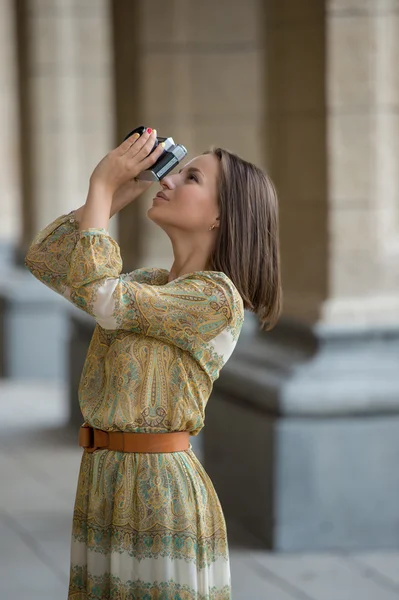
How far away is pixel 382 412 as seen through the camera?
16.8ft

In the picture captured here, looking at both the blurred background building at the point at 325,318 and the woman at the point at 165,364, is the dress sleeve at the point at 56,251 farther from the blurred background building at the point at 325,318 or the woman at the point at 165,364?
the blurred background building at the point at 325,318

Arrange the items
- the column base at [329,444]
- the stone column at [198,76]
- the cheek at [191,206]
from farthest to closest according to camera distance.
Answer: the stone column at [198,76] → the column base at [329,444] → the cheek at [191,206]

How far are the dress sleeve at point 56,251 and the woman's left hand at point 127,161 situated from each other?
14cm

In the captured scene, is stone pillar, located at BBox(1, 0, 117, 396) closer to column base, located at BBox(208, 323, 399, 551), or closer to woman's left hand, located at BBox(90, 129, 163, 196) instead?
column base, located at BBox(208, 323, 399, 551)

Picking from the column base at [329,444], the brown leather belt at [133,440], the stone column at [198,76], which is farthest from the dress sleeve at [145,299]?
the stone column at [198,76]

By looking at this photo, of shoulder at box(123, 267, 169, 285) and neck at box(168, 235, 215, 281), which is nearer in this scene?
neck at box(168, 235, 215, 281)

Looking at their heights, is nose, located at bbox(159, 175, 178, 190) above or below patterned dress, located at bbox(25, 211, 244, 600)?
above

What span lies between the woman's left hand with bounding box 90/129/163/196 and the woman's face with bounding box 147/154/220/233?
0.37ft

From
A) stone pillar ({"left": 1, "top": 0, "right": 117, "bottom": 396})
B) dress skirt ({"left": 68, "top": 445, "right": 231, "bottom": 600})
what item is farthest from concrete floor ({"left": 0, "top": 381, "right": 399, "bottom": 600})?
stone pillar ({"left": 1, "top": 0, "right": 117, "bottom": 396})

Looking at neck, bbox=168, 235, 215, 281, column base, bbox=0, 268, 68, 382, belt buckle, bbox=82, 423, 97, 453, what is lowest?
column base, bbox=0, 268, 68, 382

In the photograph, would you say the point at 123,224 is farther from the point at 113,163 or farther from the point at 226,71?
the point at 113,163

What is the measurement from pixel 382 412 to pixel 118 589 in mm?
2550

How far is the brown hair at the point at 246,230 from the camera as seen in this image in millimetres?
2785

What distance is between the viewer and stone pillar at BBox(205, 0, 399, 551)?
5094 mm
